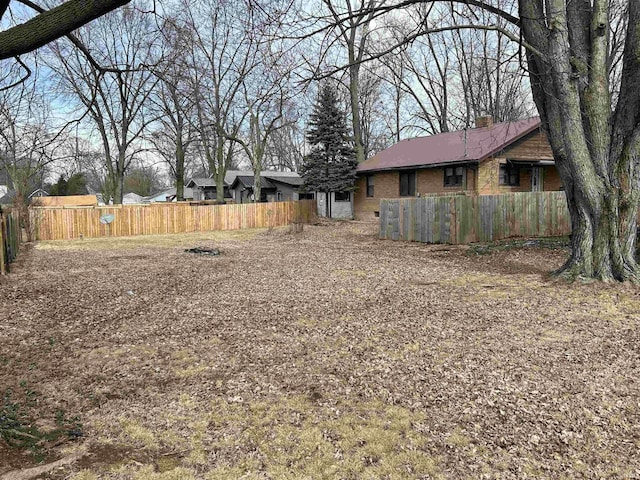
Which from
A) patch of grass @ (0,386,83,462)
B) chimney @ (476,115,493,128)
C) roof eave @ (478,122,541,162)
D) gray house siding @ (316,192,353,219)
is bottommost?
patch of grass @ (0,386,83,462)

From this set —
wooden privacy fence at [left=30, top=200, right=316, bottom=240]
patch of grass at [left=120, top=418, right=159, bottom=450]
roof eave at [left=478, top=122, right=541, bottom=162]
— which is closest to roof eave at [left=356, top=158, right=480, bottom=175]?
roof eave at [left=478, top=122, right=541, bottom=162]

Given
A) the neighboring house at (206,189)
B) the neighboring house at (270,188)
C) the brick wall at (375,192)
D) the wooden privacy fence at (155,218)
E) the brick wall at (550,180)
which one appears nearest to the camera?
the wooden privacy fence at (155,218)

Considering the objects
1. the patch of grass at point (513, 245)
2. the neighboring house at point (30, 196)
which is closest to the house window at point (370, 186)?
the patch of grass at point (513, 245)

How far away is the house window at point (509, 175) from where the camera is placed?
72.0 ft

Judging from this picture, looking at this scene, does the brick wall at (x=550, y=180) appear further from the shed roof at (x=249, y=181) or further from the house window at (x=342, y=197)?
the shed roof at (x=249, y=181)

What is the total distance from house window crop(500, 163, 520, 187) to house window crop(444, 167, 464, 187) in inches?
74.1

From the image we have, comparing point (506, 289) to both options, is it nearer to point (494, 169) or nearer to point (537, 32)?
point (537, 32)

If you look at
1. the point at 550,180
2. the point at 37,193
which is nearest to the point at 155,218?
the point at 550,180

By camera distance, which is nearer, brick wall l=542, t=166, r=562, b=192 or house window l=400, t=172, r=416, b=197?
brick wall l=542, t=166, r=562, b=192

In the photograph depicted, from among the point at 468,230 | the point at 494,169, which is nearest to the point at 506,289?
the point at 468,230

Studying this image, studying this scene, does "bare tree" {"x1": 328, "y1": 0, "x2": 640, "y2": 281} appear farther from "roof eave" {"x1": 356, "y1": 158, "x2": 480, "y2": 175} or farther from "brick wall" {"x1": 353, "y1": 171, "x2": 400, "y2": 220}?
"brick wall" {"x1": 353, "y1": 171, "x2": 400, "y2": 220}

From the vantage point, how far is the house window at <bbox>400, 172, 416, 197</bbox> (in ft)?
80.6

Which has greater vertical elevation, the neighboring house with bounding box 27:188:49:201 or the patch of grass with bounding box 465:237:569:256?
the neighboring house with bounding box 27:188:49:201

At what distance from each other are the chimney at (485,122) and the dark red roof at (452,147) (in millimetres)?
674
